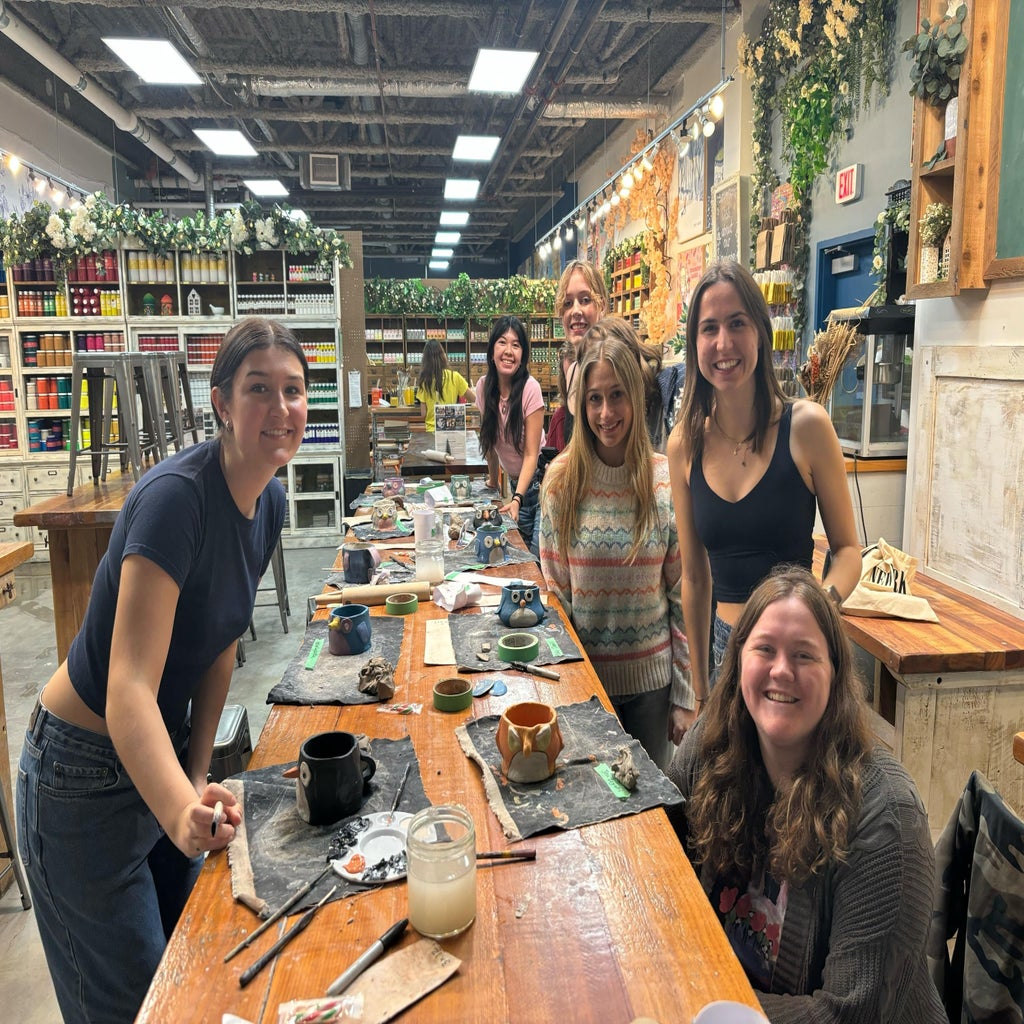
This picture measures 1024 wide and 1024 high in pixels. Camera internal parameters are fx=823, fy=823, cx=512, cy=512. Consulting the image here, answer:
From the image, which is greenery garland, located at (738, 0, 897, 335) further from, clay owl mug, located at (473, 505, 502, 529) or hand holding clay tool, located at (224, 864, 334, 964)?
hand holding clay tool, located at (224, 864, 334, 964)

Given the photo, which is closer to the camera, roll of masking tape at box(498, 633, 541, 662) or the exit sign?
roll of masking tape at box(498, 633, 541, 662)

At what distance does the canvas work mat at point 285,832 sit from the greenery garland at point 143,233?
7.40m

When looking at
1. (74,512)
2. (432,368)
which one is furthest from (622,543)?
(432,368)

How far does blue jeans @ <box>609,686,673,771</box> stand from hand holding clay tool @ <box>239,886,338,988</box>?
4.02 feet

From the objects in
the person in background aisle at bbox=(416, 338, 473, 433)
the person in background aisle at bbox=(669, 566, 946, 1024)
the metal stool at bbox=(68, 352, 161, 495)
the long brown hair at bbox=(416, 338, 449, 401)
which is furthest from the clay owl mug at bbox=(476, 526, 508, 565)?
the long brown hair at bbox=(416, 338, 449, 401)

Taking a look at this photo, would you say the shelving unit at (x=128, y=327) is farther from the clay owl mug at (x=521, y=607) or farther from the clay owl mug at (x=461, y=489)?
the clay owl mug at (x=521, y=607)

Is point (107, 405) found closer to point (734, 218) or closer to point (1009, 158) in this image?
point (734, 218)

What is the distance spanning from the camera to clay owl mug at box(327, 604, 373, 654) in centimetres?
212

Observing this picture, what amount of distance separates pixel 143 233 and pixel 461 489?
17.6ft

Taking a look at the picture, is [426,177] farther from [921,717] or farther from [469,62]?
[921,717]

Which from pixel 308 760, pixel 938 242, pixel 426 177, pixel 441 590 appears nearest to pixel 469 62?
pixel 426 177

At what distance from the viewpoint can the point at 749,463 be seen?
7.02 ft

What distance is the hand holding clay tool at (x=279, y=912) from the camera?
1084mm

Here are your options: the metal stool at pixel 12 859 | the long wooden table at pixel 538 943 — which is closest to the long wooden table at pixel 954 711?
the long wooden table at pixel 538 943
